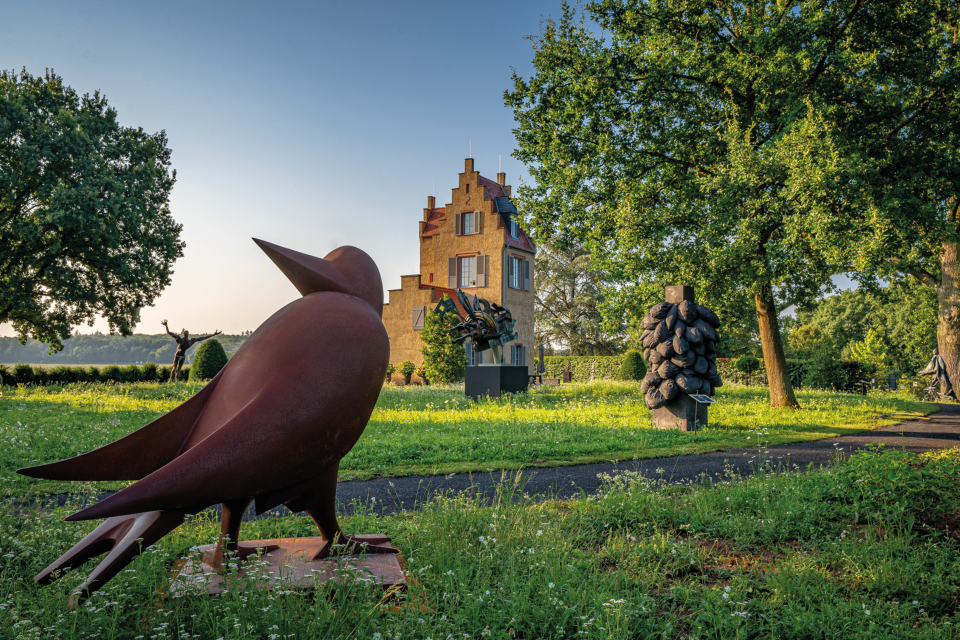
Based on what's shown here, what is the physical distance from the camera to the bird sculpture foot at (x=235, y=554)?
3.38m

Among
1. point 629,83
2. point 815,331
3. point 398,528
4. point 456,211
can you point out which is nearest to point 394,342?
point 456,211

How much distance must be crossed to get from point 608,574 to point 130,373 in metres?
27.7

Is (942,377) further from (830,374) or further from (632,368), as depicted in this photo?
(632,368)

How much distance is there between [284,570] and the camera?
11.1 ft

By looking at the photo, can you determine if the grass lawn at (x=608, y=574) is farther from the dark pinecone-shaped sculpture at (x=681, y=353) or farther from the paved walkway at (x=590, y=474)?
→ the dark pinecone-shaped sculpture at (x=681, y=353)

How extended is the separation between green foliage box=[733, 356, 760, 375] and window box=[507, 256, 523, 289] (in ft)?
41.8

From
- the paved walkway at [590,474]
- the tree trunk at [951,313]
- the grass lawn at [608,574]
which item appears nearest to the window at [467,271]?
the tree trunk at [951,313]

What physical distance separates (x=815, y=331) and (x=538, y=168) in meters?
39.3

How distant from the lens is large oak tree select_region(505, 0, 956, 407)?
480 inches

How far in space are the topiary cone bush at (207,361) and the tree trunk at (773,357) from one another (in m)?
21.6

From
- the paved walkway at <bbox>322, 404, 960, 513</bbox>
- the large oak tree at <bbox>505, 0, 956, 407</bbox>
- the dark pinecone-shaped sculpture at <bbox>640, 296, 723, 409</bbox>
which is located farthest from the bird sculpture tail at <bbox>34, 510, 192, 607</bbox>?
the large oak tree at <bbox>505, 0, 956, 407</bbox>

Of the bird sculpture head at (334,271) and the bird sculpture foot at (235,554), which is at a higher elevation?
the bird sculpture head at (334,271)

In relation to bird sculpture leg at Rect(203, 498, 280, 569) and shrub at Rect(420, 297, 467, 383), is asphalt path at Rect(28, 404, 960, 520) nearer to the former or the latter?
bird sculpture leg at Rect(203, 498, 280, 569)

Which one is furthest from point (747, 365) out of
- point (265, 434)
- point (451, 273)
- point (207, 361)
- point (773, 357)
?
point (265, 434)
